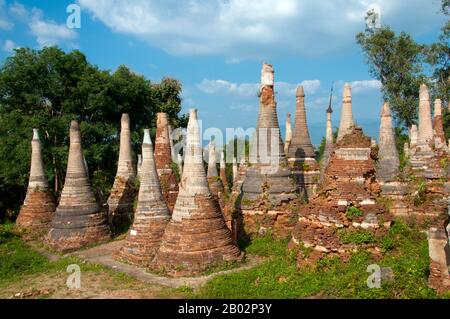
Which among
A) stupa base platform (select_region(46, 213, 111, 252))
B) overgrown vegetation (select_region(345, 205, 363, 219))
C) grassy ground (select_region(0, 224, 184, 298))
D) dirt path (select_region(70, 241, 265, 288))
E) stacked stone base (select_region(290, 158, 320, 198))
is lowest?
grassy ground (select_region(0, 224, 184, 298))

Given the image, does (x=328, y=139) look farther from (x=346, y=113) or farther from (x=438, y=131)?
(x=346, y=113)

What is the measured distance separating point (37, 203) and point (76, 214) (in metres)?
3.47

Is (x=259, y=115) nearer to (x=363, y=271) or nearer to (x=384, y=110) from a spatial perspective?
(x=384, y=110)

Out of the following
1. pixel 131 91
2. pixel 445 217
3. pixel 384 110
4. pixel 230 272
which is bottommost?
pixel 230 272

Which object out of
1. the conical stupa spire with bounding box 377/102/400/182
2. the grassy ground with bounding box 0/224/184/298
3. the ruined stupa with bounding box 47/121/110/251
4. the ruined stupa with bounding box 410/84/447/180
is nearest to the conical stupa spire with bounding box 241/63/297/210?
the conical stupa spire with bounding box 377/102/400/182

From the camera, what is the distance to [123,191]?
20438 mm

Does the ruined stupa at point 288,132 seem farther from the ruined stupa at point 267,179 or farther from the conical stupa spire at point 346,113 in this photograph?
the conical stupa spire at point 346,113

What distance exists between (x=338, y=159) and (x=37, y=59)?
76.8 feet

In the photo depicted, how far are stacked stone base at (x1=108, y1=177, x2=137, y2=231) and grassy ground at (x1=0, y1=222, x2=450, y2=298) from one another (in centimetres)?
559

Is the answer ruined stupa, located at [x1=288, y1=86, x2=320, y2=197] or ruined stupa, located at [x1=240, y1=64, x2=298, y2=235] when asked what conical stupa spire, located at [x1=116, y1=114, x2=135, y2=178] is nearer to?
ruined stupa, located at [x1=240, y1=64, x2=298, y2=235]

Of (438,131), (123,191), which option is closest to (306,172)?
(438,131)

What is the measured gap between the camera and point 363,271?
392 inches

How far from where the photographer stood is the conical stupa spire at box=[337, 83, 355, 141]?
12740 millimetres
